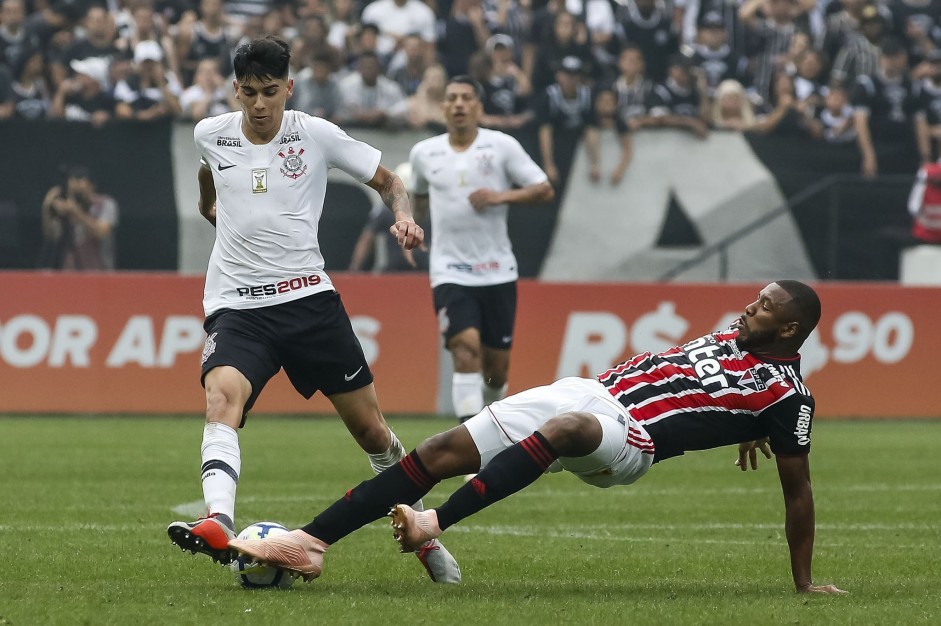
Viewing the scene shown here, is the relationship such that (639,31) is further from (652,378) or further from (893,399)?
(652,378)

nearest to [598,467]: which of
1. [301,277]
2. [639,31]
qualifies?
[301,277]

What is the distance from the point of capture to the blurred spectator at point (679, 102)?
62.4 feet

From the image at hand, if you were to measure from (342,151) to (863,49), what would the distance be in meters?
15.1

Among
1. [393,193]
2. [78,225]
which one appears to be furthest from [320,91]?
[393,193]

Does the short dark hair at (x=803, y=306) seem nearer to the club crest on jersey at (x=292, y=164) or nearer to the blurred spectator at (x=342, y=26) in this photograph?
the club crest on jersey at (x=292, y=164)

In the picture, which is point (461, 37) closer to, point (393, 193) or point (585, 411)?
point (393, 193)

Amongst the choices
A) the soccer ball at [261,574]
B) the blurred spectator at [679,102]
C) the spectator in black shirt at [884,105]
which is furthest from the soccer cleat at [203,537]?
the spectator in black shirt at [884,105]

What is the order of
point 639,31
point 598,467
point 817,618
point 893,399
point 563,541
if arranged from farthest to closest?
point 639,31, point 893,399, point 563,541, point 598,467, point 817,618

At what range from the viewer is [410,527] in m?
5.96

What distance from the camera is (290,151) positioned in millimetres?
7129

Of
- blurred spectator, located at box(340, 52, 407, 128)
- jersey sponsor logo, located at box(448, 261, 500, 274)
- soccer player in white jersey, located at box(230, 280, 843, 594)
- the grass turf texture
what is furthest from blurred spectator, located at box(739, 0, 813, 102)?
soccer player in white jersey, located at box(230, 280, 843, 594)

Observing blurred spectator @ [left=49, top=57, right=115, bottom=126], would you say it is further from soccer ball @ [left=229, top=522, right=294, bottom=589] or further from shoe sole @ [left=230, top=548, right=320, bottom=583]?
shoe sole @ [left=230, top=548, right=320, bottom=583]

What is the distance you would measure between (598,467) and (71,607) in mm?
2080

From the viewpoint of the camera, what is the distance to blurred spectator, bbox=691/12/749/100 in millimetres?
20577
